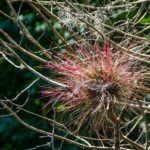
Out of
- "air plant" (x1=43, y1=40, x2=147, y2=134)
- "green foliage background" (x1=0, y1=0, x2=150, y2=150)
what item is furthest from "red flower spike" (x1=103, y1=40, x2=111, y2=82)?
"green foliage background" (x1=0, y1=0, x2=150, y2=150)

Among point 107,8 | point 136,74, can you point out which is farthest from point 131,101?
point 107,8

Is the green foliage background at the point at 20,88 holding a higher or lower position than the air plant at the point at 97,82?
higher

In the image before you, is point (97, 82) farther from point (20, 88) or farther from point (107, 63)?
point (20, 88)

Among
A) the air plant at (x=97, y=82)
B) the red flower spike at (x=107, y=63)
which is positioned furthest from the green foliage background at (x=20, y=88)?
the red flower spike at (x=107, y=63)

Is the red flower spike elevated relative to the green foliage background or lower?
lower

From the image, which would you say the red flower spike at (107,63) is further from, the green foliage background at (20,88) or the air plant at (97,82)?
the green foliage background at (20,88)

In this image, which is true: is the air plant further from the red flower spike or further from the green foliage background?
the green foliage background

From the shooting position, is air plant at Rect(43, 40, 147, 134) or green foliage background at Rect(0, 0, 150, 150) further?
green foliage background at Rect(0, 0, 150, 150)

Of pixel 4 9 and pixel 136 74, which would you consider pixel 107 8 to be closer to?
pixel 136 74
